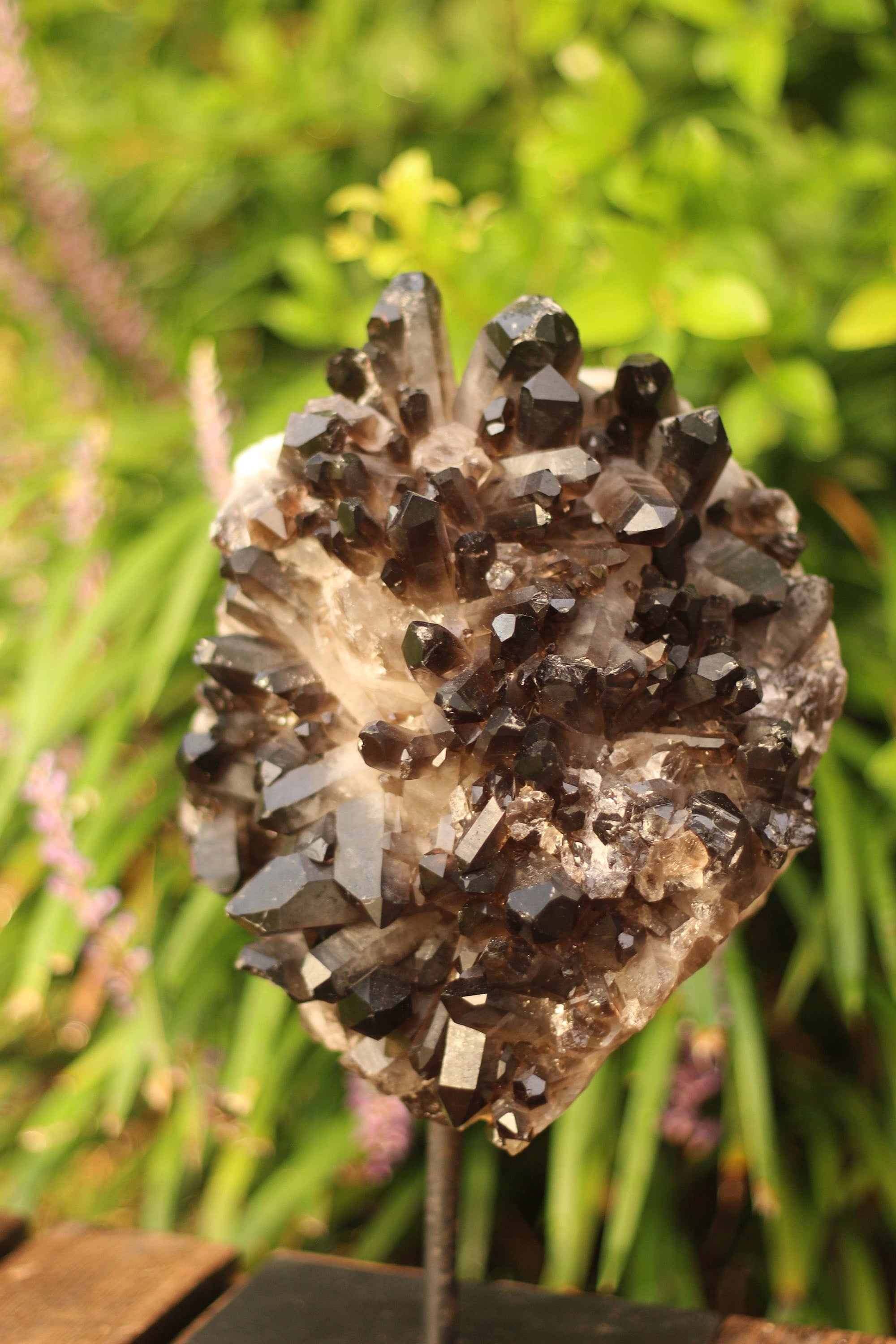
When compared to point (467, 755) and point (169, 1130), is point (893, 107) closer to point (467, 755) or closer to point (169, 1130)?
point (467, 755)

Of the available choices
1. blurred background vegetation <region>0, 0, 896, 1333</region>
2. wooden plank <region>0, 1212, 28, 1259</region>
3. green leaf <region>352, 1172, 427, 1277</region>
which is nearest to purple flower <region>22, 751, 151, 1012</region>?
blurred background vegetation <region>0, 0, 896, 1333</region>

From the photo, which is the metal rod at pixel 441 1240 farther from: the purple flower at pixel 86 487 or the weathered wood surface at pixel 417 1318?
the purple flower at pixel 86 487

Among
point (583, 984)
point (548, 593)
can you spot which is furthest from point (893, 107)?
point (583, 984)

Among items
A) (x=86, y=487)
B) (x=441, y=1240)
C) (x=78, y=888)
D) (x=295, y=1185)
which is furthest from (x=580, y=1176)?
(x=86, y=487)

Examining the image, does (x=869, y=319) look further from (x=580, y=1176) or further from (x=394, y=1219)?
(x=394, y=1219)

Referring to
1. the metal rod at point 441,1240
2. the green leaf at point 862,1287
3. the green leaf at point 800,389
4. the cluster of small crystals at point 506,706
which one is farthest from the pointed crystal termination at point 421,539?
the green leaf at point 862,1287
